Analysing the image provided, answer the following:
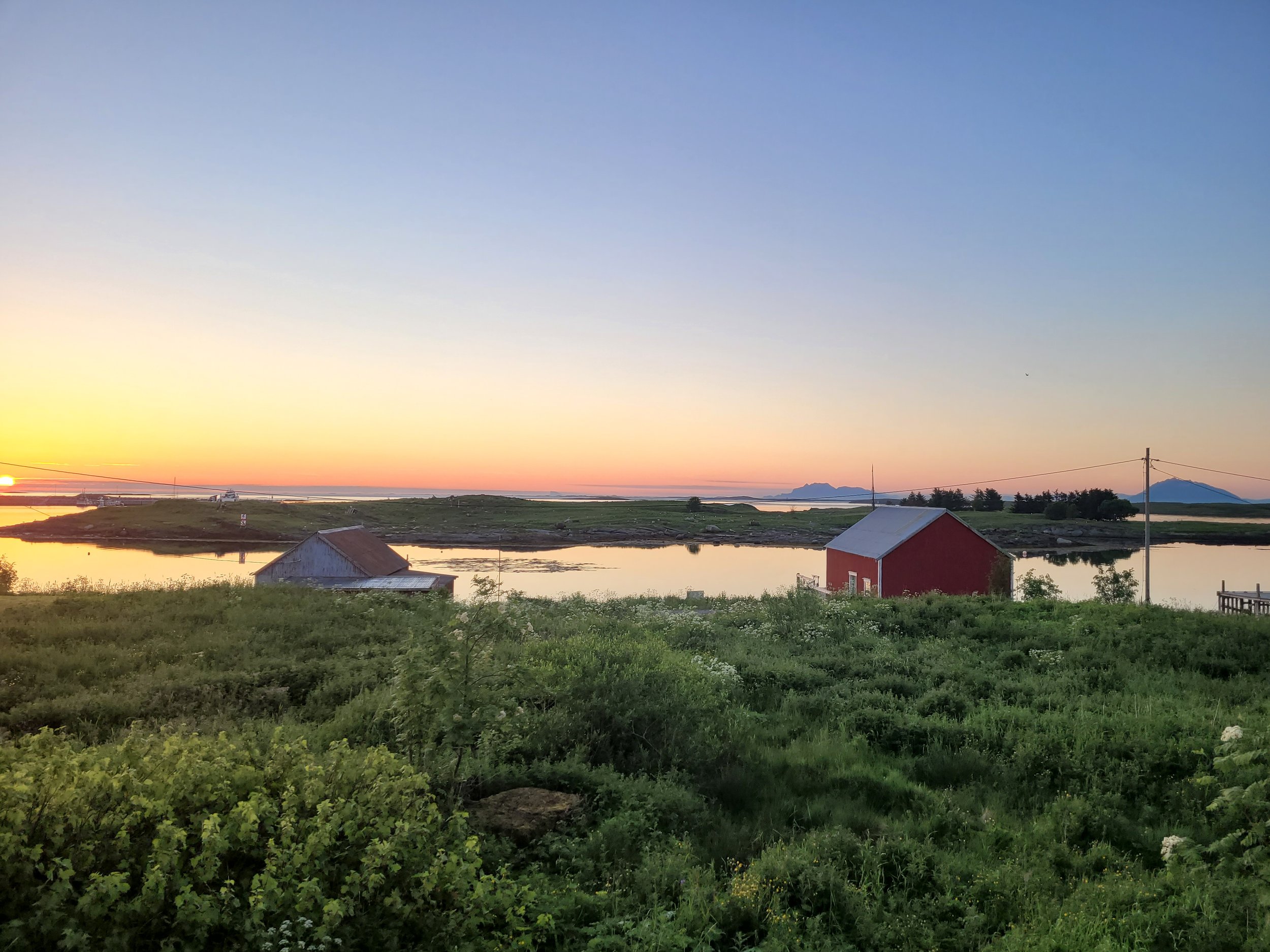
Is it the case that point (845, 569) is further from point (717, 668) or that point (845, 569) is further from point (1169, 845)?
point (1169, 845)

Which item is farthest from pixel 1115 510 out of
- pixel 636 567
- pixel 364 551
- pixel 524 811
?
pixel 524 811

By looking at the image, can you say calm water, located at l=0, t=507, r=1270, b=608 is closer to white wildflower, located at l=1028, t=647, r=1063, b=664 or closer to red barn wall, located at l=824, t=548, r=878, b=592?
red barn wall, located at l=824, t=548, r=878, b=592

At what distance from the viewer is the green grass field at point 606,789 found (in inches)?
167

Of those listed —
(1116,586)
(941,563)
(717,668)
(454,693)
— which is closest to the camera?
(454,693)

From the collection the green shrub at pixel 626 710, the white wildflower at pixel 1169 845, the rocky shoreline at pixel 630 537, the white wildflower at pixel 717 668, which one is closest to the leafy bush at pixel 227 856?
the green shrub at pixel 626 710

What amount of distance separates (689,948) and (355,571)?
25.8 metres

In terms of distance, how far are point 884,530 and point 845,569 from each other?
2.84 m

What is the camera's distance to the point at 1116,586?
2878 centimetres

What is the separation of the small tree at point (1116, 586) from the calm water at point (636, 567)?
5491mm

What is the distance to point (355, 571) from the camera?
92.6 feet

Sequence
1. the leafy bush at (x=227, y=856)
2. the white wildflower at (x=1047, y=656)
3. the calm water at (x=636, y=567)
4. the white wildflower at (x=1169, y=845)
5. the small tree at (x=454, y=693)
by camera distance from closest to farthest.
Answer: the leafy bush at (x=227, y=856), the white wildflower at (x=1169, y=845), the small tree at (x=454, y=693), the white wildflower at (x=1047, y=656), the calm water at (x=636, y=567)

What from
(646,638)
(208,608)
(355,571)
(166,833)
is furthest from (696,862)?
(355,571)

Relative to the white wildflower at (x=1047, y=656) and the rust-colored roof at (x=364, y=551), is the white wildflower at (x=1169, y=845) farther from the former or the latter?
the rust-colored roof at (x=364, y=551)

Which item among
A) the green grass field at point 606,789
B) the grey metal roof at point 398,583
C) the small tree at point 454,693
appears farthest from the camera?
the grey metal roof at point 398,583
